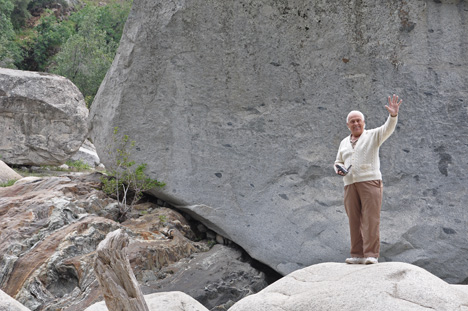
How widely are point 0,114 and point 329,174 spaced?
8095 mm

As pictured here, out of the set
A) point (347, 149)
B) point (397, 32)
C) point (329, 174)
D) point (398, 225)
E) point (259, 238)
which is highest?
point (397, 32)

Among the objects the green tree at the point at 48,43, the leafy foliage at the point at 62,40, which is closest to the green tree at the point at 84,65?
the leafy foliage at the point at 62,40

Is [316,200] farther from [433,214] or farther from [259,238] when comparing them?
[433,214]

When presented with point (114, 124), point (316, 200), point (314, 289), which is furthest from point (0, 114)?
point (314, 289)

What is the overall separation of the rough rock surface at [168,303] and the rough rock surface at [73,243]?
0.60m

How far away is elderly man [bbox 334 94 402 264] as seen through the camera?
4.72m

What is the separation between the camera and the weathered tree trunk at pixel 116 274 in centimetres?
379

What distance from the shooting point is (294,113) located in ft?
22.6

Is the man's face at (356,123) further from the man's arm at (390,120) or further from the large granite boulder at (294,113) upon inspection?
the large granite boulder at (294,113)

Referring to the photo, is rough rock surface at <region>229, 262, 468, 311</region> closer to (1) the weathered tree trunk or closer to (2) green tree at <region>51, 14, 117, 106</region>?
(1) the weathered tree trunk

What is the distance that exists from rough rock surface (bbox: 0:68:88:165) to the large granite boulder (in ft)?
16.0

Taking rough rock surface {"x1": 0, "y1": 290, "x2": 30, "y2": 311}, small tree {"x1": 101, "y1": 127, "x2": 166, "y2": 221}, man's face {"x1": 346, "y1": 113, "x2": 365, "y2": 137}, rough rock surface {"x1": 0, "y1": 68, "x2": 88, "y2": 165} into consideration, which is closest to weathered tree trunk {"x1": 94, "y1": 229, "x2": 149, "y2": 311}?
rough rock surface {"x1": 0, "y1": 290, "x2": 30, "y2": 311}

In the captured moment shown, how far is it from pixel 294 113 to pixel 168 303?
3.08 m

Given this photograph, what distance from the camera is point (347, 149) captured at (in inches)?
192
